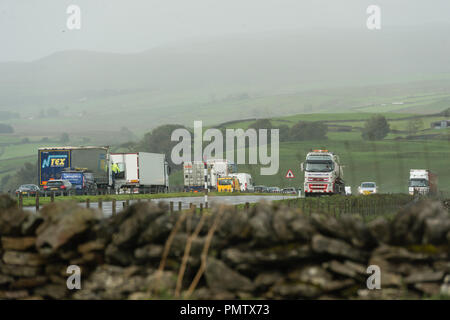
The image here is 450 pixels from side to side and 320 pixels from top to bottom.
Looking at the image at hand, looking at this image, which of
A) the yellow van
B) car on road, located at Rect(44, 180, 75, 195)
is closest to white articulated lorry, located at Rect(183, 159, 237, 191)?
the yellow van

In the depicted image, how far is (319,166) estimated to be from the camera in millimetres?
58812

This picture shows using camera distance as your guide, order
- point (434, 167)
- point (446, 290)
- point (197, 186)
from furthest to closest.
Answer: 1. point (434, 167)
2. point (197, 186)
3. point (446, 290)

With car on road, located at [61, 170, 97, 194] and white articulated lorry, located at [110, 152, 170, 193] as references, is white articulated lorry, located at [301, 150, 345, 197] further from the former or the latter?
white articulated lorry, located at [110, 152, 170, 193]

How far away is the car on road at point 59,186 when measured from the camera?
61000 millimetres

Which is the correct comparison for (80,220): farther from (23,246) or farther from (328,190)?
(328,190)

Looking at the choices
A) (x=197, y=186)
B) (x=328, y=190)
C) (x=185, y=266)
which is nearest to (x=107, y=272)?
(x=185, y=266)

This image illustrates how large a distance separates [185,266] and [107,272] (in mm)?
1492

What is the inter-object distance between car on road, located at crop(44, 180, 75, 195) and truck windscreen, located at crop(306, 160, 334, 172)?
2155cm

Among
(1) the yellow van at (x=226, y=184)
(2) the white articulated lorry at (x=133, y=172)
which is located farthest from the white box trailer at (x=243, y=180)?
(2) the white articulated lorry at (x=133, y=172)

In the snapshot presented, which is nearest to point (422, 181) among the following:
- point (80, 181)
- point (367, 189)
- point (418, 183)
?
point (418, 183)

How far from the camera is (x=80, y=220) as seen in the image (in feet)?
40.8

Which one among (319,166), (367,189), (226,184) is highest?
(319,166)

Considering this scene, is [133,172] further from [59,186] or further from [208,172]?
[208,172]

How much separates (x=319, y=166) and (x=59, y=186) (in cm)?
2363
